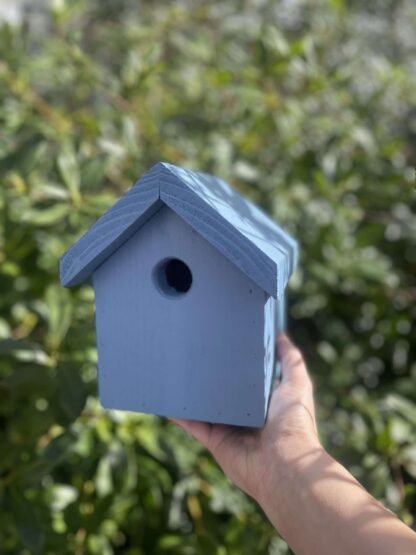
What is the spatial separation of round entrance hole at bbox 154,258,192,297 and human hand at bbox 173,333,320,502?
239 mm

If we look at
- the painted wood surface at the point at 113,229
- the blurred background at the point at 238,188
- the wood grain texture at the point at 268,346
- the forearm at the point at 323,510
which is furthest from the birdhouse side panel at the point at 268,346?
the blurred background at the point at 238,188

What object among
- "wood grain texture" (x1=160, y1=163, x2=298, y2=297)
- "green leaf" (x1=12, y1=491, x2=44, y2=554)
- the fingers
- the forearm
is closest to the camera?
the forearm

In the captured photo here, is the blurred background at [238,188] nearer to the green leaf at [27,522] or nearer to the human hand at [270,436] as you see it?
the green leaf at [27,522]

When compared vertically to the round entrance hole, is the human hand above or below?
below

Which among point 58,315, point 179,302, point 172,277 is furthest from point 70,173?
point 179,302

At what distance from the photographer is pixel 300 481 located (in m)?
1.16

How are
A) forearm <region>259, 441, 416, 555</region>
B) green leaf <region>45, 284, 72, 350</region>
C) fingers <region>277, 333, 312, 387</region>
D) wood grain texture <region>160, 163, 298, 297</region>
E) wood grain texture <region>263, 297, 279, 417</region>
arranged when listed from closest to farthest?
forearm <region>259, 441, 416, 555</region>, wood grain texture <region>160, 163, 298, 297</region>, wood grain texture <region>263, 297, 279, 417</region>, fingers <region>277, 333, 312, 387</region>, green leaf <region>45, 284, 72, 350</region>

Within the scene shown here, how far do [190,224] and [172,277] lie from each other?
221 mm

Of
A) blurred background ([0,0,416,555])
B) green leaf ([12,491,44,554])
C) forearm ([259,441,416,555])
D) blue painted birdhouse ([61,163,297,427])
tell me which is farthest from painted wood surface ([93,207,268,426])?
green leaf ([12,491,44,554])

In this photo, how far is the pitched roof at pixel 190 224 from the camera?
1.15m

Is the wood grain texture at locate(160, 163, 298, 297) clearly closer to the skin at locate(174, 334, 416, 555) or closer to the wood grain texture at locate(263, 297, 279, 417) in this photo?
the wood grain texture at locate(263, 297, 279, 417)

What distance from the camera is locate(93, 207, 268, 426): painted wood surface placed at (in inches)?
49.1

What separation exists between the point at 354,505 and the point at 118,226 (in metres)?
0.53

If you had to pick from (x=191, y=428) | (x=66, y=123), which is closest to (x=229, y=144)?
(x=66, y=123)
